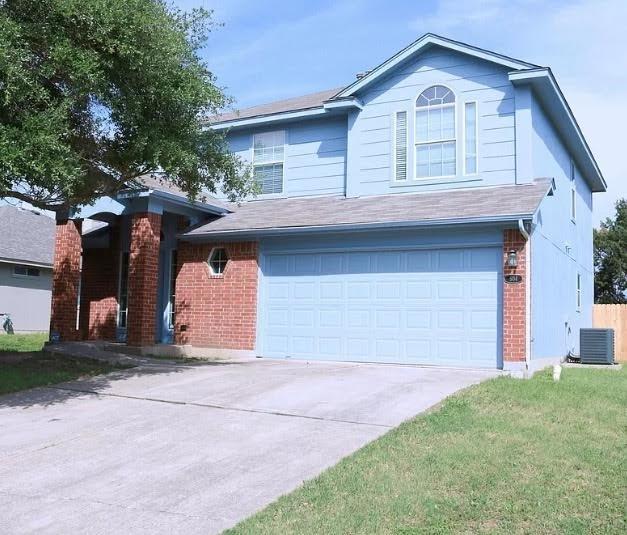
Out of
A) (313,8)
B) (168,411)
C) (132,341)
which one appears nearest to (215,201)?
(132,341)

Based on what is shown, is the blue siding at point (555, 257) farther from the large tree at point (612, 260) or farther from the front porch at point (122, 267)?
the large tree at point (612, 260)

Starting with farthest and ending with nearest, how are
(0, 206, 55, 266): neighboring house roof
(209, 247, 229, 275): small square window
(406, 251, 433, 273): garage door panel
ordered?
(0, 206, 55, 266): neighboring house roof < (209, 247, 229, 275): small square window < (406, 251, 433, 273): garage door panel

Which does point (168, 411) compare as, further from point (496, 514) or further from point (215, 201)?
point (215, 201)

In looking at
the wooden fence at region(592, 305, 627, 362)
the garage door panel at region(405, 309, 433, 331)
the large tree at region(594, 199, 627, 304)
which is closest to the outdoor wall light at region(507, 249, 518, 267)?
the garage door panel at region(405, 309, 433, 331)

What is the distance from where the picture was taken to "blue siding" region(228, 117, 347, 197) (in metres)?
15.7

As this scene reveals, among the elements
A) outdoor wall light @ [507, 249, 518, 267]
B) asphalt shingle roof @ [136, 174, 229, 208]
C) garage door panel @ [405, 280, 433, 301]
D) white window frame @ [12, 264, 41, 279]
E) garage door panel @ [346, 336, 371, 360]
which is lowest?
garage door panel @ [346, 336, 371, 360]

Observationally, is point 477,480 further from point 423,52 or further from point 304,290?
point 423,52

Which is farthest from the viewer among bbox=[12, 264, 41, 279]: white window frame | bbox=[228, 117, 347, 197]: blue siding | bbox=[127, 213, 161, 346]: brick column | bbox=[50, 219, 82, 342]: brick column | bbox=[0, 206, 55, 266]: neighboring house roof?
bbox=[12, 264, 41, 279]: white window frame

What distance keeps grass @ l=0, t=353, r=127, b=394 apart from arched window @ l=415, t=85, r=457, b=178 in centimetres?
759

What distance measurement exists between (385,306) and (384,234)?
1.44 m

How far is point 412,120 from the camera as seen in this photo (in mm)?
14555

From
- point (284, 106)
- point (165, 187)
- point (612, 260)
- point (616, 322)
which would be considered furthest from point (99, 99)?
point (612, 260)

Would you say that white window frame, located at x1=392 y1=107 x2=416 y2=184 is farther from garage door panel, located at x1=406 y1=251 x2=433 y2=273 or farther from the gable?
garage door panel, located at x1=406 y1=251 x2=433 y2=273

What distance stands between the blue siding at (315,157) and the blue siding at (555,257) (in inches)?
175
